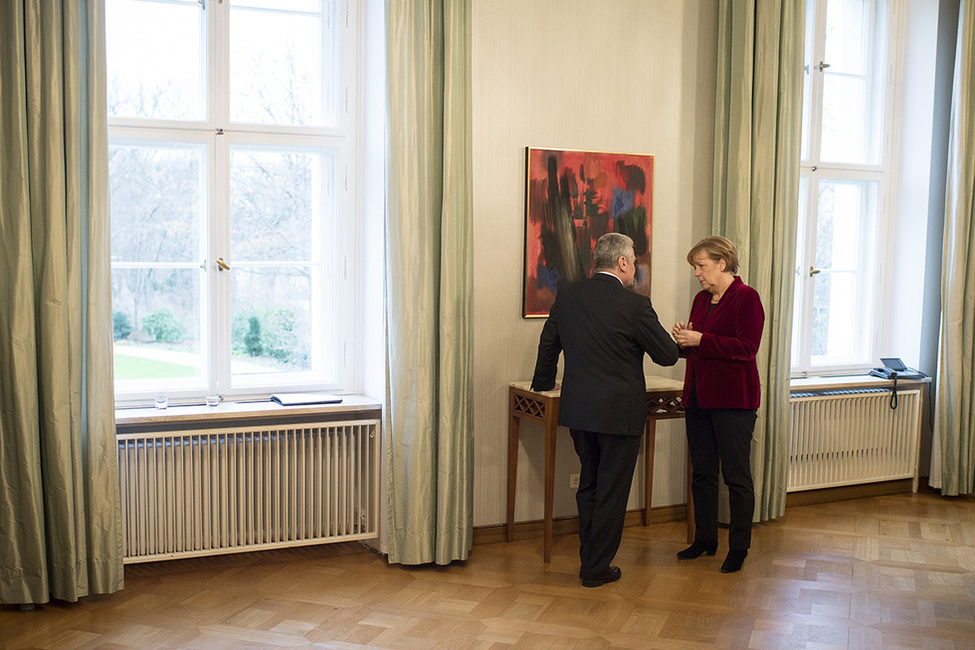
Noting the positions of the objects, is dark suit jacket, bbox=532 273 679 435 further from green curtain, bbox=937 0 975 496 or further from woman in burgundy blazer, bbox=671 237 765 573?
green curtain, bbox=937 0 975 496

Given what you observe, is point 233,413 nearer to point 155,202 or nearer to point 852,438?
point 155,202

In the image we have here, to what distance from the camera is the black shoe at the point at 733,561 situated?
4.36m

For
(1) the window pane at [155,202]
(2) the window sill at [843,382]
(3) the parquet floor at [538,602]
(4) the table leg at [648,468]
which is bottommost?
(3) the parquet floor at [538,602]

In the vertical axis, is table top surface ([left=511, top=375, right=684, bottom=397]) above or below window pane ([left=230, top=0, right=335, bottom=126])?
below

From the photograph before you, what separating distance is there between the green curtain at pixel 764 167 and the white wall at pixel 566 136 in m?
0.14

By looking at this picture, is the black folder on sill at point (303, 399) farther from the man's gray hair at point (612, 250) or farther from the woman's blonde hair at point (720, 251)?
the woman's blonde hair at point (720, 251)

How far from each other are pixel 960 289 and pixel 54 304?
510 cm

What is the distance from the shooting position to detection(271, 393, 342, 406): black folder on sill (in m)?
4.36

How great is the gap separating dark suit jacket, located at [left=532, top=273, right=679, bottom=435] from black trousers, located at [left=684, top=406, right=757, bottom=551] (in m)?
0.49

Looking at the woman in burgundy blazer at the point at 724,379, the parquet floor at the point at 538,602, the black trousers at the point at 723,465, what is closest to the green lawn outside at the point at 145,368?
the parquet floor at the point at 538,602

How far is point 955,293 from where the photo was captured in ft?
18.7

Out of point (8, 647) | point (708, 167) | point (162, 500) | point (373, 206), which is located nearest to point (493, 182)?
point (373, 206)

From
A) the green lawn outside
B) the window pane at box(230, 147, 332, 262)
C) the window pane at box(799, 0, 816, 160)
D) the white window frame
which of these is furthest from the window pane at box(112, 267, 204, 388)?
the window pane at box(799, 0, 816, 160)

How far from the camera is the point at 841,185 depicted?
597 centimetres
